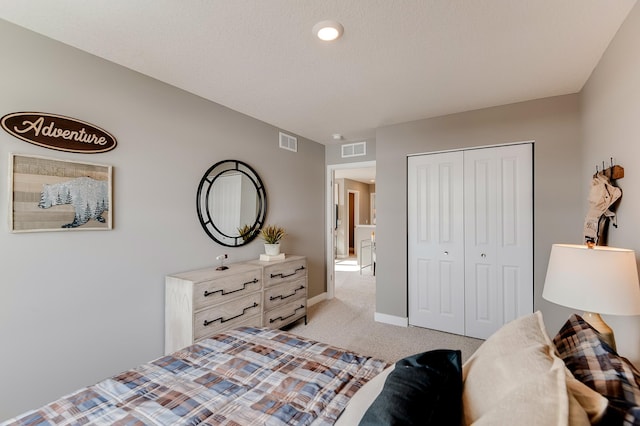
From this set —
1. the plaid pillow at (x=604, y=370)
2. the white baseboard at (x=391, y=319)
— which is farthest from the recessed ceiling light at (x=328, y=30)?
the white baseboard at (x=391, y=319)

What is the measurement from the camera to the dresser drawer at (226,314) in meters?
2.36

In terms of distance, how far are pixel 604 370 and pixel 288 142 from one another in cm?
369

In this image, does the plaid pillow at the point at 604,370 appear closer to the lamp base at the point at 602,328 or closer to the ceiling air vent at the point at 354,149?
the lamp base at the point at 602,328

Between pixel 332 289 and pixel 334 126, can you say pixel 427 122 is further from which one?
pixel 332 289

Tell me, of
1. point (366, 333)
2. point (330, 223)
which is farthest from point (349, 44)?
point (330, 223)

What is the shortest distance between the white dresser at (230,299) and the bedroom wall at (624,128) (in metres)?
2.71

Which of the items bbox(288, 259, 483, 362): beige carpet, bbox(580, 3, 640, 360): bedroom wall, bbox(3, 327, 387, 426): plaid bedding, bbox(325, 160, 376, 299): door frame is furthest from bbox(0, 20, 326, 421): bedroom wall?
bbox(580, 3, 640, 360): bedroom wall

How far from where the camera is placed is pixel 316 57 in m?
2.12

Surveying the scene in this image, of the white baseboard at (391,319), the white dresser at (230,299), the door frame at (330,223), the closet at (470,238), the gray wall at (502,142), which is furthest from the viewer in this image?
the door frame at (330,223)

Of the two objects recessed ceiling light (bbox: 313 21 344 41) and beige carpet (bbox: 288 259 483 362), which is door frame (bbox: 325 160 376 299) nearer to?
beige carpet (bbox: 288 259 483 362)

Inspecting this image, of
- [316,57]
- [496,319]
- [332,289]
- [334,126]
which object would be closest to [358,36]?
[316,57]

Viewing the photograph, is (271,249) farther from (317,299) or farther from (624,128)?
(624,128)

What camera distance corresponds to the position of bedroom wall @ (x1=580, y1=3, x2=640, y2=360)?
→ 1575 mm

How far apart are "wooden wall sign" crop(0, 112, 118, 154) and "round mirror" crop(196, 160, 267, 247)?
2.90 ft
